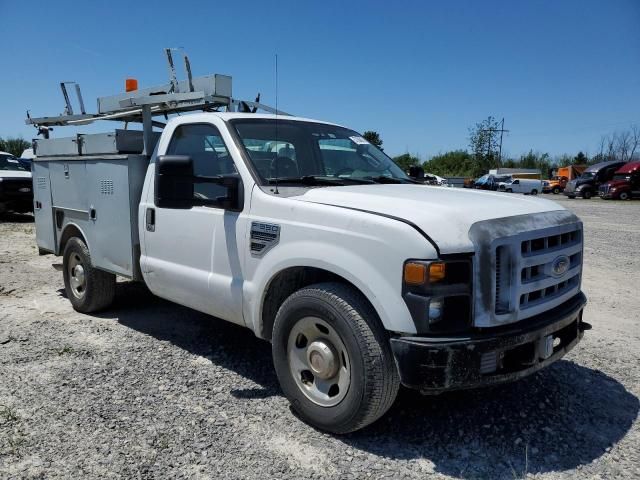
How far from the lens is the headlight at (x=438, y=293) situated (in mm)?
2617

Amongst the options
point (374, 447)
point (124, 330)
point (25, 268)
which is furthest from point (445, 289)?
point (25, 268)

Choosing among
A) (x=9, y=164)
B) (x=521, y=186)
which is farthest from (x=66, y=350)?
(x=521, y=186)

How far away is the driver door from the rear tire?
3.71 ft

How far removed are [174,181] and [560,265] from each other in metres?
2.50

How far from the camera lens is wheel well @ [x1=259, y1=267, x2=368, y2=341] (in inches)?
133

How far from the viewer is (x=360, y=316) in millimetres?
2857

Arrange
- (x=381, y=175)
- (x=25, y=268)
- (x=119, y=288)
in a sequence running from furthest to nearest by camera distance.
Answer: (x=25, y=268) < (x=119, y=288) < (x=381, y=175)

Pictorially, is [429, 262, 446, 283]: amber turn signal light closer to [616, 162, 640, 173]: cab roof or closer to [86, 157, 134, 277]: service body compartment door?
[86, 157, 134, 277]: service body compartment door

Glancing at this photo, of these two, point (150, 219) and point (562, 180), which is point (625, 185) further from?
point (150, 219)

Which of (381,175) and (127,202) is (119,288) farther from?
(381,175)

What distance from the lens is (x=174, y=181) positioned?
3.43 metres

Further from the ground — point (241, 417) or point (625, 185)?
point (625, 185)

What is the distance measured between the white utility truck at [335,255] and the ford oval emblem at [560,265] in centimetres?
Answer: 1

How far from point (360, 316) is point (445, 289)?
0.50 metres
